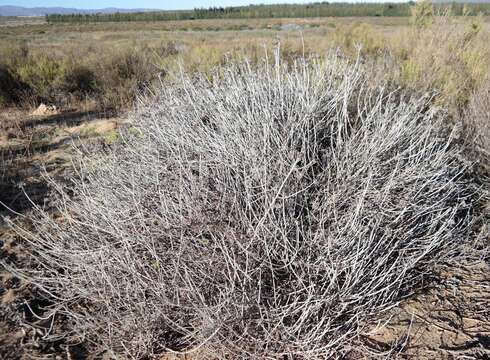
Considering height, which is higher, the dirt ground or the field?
the field

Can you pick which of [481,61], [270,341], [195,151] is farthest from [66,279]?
[481,61]

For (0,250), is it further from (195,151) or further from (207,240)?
(207,240)

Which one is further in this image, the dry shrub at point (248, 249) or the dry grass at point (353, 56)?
the dry grass at point (353, 56)

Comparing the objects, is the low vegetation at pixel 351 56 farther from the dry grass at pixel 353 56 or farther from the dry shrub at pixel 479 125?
the dry shrub at pixel 479 125

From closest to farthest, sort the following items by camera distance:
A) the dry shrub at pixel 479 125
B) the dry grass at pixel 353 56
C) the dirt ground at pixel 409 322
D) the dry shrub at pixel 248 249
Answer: the dry shrub at pixel 248 249 < the dirt ground at pixel 409 322 < the dry shrub at pixel 479 125 < the dry grass at pixel 353 56

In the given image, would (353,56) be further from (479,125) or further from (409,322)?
(409,322)

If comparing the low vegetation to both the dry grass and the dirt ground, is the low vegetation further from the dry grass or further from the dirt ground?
the dirt ground

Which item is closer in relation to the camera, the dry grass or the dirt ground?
the dirt ground

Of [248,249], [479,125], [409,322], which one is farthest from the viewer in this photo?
[479,125]

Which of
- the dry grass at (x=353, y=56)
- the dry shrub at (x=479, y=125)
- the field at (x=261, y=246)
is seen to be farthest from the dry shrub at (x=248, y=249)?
the dry grass at (x=353, y=56)

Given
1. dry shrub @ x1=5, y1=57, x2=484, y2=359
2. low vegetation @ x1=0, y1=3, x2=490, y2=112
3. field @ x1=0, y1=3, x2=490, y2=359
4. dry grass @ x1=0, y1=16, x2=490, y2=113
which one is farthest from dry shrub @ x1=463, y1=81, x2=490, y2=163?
dry shrub @ x1=5, y1=57, x2=484, y2=359

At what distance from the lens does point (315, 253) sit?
6.30 ft

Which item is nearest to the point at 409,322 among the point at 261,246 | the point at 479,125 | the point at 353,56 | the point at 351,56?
the point at 261,246

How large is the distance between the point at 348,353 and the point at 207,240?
932 millimetres
